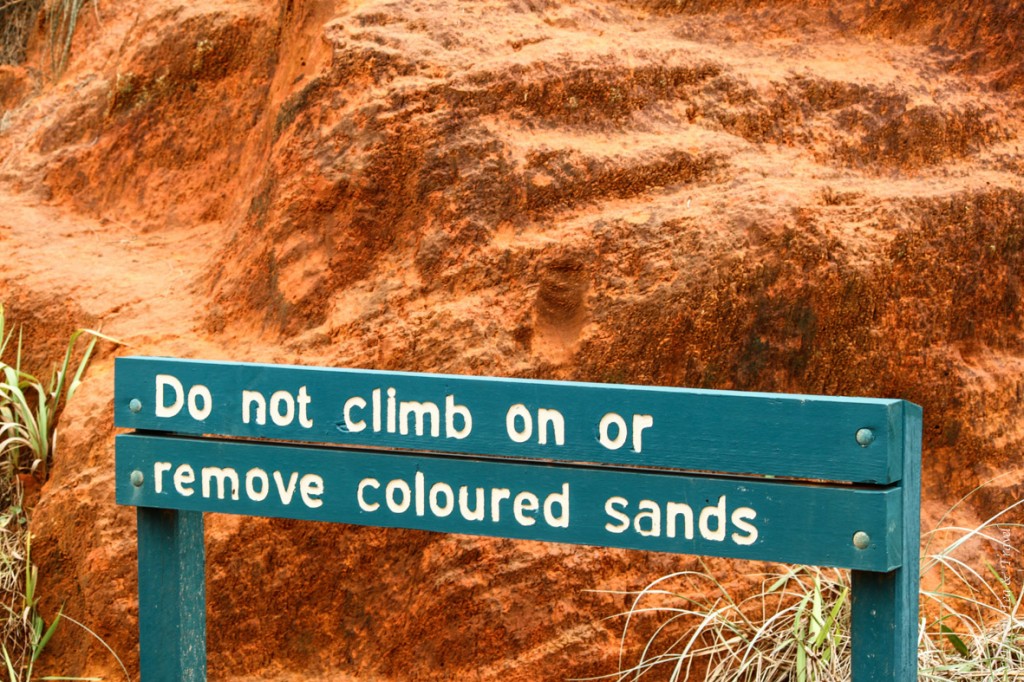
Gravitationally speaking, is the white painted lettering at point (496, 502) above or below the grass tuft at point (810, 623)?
above

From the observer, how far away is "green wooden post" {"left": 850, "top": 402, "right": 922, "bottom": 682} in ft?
7.43

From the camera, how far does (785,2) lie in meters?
4.27

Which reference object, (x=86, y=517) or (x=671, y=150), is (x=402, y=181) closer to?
(x=671, y=150)

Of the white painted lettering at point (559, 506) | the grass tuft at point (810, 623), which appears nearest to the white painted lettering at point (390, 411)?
the white painted lettering at point (559, 506)

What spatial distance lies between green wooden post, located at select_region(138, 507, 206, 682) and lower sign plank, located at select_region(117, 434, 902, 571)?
86mm

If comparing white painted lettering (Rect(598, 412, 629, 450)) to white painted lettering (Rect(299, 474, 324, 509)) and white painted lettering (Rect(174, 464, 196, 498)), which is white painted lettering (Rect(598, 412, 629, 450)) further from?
white painted lettering (Rect(174, 464, 196, 498))

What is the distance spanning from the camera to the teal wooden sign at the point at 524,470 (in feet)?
7.41

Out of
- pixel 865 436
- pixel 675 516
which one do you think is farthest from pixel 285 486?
pixel 865 436

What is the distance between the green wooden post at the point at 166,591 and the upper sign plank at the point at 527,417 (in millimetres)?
247

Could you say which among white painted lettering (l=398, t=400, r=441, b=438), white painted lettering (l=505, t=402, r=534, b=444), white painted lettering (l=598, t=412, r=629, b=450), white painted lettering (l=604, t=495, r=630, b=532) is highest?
white painted lettering (l=398, t=400, r=441, b=438)

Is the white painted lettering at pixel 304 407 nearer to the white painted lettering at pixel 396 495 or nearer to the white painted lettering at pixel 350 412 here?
the white painted lettering at pixel 350 412

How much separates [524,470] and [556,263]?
1.28 m

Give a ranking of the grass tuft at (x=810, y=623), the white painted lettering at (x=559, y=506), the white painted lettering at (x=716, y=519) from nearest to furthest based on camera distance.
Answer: the white painted lettering at (x=716, y=519)
the white painted lettering at (x=559, y=506)
the grass tuft at (x=810, y=623)

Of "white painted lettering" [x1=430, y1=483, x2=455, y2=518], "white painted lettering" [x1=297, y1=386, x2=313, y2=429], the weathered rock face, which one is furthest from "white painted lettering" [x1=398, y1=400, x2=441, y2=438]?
the weathered rock face
